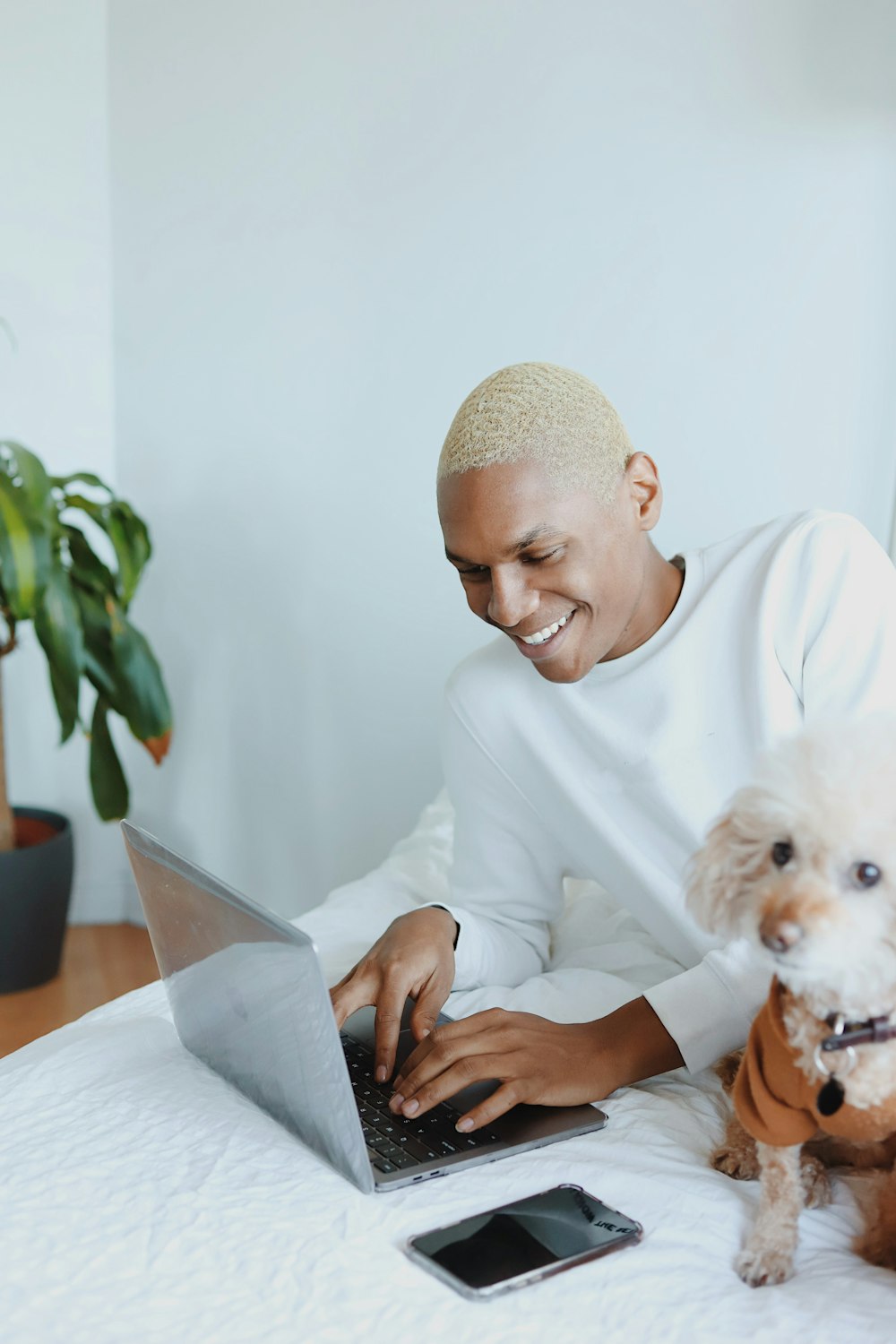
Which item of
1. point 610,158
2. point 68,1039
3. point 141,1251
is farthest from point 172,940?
point 610,158

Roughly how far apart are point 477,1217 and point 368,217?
74.4 inches

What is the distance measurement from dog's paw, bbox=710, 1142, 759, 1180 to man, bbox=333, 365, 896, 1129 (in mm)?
138

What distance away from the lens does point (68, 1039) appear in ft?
3.84

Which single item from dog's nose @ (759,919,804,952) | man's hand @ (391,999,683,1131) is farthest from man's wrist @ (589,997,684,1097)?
dog's nose @ (759,919,804,952)

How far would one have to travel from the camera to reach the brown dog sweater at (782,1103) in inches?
31.5

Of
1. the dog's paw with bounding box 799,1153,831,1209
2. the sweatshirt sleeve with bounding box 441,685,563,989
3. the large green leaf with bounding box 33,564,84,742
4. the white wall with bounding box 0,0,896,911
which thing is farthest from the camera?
the large green leaf with bounding box 33,564,84,742

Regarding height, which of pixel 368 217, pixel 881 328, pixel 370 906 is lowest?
pixel 370 906

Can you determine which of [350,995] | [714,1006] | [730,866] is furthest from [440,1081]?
[730,866]

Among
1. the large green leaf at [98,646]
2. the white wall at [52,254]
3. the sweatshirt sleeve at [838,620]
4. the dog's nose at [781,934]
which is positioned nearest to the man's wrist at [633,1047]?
the sweatshirt sleeve at [838,620]

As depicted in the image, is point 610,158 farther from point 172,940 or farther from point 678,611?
point 172,940

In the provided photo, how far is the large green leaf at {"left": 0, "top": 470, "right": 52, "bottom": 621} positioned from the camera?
2111mm

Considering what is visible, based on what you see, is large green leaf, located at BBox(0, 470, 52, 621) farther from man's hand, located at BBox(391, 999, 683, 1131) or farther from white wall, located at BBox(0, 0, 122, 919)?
man's hand, located at BBox(391, 999, 683, 1131)

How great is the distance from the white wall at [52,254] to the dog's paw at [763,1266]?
7.47 feet

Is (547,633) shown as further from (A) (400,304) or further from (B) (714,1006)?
(A) (400,304)
